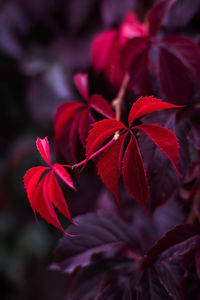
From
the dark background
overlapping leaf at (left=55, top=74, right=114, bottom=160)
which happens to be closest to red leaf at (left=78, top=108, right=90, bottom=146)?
overlapping leaf at (left=55, top=74, right=114, bottom=160)

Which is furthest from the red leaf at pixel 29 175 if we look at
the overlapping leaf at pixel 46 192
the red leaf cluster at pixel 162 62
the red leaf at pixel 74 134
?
the red leaf cluster at pixel 162 62

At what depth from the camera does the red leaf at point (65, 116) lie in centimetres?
44

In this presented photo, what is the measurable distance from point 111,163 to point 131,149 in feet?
0.09

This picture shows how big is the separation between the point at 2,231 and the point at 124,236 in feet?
3.69

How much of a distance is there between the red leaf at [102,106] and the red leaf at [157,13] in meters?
0.19

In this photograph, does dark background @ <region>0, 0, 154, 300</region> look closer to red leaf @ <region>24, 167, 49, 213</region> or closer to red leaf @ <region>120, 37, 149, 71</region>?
red leaf @ <region>120, 37, 149, 71</region>

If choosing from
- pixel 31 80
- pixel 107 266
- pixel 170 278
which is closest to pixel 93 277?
pixel 107 266

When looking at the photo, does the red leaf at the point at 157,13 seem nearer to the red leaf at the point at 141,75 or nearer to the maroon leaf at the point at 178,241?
the red leaf at the point at 141,75

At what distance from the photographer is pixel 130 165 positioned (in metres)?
0.32

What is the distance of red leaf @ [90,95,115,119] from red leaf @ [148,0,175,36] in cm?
19

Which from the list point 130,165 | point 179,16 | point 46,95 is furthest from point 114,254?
point 46,95

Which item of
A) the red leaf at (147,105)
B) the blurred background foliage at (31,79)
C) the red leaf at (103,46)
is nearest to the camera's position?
the red leaf at (147,105)

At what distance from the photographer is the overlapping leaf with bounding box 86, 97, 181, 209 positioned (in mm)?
302

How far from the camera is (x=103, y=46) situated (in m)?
0.65
